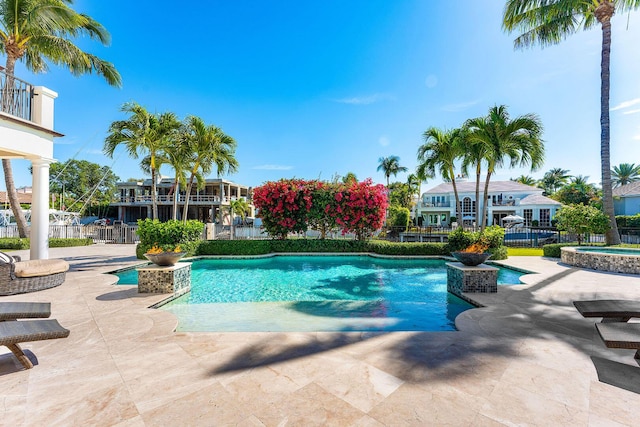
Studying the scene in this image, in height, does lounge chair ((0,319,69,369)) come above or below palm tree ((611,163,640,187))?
below

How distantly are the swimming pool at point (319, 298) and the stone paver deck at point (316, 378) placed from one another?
3.44ft

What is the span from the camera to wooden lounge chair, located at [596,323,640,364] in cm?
282

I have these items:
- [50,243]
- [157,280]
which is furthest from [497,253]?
[50,243]

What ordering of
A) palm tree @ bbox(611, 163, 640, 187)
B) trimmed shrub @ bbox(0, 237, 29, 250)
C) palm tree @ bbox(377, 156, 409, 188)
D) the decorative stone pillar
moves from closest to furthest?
the decorative stone pillar, trimmed shrub @ bbox(0, 237, 29, 250), palm tree @ bbox(377, 156, 409, 188), palm tree @ bbox(611, 163, 640, 187)

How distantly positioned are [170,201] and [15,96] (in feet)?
98.7

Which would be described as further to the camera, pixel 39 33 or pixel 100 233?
pixel 100 233

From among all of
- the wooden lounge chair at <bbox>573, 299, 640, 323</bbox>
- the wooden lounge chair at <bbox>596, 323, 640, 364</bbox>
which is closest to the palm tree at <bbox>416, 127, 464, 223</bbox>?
the wooden lounge chair at <bbox>573, 299, 640, 323</bbox>

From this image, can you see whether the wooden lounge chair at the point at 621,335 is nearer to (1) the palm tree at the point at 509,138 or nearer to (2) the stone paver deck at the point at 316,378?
(2) the stone paver deck at the point at 316,378

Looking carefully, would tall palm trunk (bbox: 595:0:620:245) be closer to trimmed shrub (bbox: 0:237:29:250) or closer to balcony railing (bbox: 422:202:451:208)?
balcony railing (bbox: 422:202:451:208)

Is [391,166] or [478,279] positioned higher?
[391,166]

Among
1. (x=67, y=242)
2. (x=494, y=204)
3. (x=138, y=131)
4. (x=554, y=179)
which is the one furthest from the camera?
(x=554, y=179)

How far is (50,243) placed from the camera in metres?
17.3

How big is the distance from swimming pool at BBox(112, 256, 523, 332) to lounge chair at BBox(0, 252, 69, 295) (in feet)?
7.93

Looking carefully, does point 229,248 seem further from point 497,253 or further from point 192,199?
point 192,199
